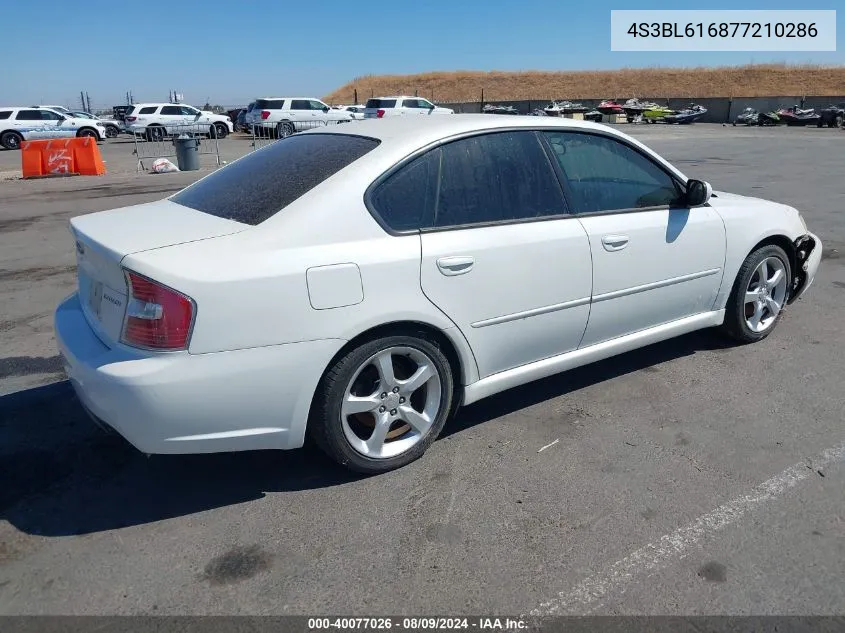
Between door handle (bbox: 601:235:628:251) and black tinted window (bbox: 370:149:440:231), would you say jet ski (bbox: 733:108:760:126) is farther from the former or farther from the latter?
black tinted window (bbox: 370:149:440:231)

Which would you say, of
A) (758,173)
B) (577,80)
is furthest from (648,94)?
(758,173)

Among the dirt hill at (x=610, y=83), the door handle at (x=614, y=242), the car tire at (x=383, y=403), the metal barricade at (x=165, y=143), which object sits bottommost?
the car tire at (x=383, y=403)

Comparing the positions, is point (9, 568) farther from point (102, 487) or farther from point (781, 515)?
point (781, 515)

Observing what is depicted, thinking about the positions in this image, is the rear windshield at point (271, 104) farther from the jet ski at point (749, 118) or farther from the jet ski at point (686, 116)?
the jet ski at point (749, 118)

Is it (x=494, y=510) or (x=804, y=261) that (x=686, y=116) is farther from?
(x=494, y=510)

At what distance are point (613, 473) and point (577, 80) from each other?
94189 mm

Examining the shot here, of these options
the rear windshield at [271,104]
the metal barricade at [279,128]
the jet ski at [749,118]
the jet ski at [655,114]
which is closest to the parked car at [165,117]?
the metal barricade at [279,128]

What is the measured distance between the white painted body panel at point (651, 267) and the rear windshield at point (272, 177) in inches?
54.4

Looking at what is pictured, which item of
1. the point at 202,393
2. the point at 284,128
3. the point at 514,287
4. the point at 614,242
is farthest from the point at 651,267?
the point at 284,128

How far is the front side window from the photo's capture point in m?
3.15

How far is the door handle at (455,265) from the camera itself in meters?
3.12

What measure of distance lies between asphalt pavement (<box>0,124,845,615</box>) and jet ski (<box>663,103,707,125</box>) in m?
50.1

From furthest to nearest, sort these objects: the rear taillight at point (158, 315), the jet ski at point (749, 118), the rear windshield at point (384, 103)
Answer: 1. the jet ski at point (749, 118)
2. the rear windshield at point (384, 103)
3. the rear taillight at point (158, 315)

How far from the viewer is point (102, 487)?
3117 mm
